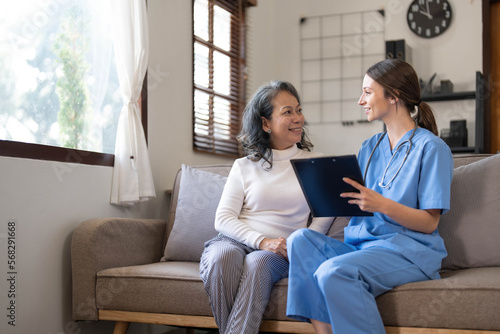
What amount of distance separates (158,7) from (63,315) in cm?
160

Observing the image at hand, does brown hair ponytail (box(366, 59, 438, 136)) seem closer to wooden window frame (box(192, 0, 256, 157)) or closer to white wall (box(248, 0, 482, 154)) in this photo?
wooden window frame (box(192, 0, 256, 157))

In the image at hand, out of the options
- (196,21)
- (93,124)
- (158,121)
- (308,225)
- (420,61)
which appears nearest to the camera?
(308,225)

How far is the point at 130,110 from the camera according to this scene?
2.60m

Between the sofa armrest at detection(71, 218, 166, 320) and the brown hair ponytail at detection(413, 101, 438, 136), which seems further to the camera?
the sofa armrest at detection(71, 218, 166, 320)

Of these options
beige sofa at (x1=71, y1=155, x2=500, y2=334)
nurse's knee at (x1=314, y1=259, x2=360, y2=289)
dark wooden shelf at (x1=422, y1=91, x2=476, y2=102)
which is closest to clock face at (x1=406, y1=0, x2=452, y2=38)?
dark wooden shelf at (x1=422, y1=91, x2=476, y2=102)

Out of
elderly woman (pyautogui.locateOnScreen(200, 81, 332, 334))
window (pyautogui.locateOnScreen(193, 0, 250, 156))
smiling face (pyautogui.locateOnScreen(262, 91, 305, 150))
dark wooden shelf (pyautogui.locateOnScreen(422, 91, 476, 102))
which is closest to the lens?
elderly woman (pyautogui.locateOnScreen(200, 81, 332, 334))

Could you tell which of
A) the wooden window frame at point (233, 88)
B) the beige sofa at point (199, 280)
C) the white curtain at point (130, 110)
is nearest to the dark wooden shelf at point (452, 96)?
the wooden window frame at point (233, 88)

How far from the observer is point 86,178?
239cm

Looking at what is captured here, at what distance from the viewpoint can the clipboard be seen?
1.61 m

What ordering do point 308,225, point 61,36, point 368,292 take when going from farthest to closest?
point 61,36 < point 308,225 < point 368,292

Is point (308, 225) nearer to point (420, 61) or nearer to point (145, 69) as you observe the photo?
point (145, 69)

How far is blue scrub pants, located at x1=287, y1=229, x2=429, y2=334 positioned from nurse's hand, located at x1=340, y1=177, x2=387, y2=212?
0.14 meters

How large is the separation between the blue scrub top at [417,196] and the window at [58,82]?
4.10ft

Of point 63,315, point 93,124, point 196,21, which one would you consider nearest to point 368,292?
point 63,315
